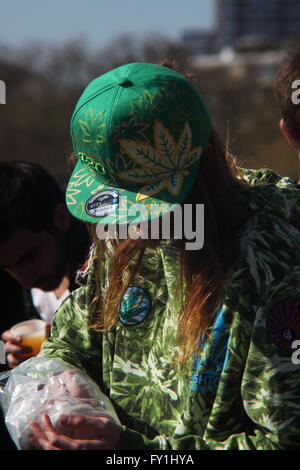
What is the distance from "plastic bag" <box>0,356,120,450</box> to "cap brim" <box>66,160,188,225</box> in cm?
49

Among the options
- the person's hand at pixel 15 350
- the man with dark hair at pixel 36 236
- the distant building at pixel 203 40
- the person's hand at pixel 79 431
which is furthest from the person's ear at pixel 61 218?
the distant building at pixel 203 40

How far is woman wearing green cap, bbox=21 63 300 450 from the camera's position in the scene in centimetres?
149

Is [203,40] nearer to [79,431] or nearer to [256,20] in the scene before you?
[256,20]

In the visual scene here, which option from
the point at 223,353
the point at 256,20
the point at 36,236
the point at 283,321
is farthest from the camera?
the point at 256,20

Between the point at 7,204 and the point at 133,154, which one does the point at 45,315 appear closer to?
the point at 7,204

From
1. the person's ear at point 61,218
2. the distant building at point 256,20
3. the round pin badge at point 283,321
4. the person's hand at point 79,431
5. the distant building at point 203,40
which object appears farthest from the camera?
the distant building at point 203,40

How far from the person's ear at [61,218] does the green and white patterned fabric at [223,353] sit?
923 mm

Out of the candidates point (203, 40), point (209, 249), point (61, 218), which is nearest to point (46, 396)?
point (209, 249)

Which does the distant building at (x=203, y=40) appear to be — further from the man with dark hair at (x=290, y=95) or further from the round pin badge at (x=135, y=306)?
the round pin badge at (x=135, y=306)

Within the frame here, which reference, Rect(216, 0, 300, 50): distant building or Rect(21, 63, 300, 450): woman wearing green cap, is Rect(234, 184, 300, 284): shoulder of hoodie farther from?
Rect(216, 0, 300, 50): distant building

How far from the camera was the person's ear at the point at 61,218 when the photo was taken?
110 inches

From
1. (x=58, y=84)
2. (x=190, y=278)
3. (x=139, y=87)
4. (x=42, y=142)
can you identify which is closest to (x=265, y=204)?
(x=190, y=278)

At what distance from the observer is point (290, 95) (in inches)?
106

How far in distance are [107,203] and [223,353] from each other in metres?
0.48
